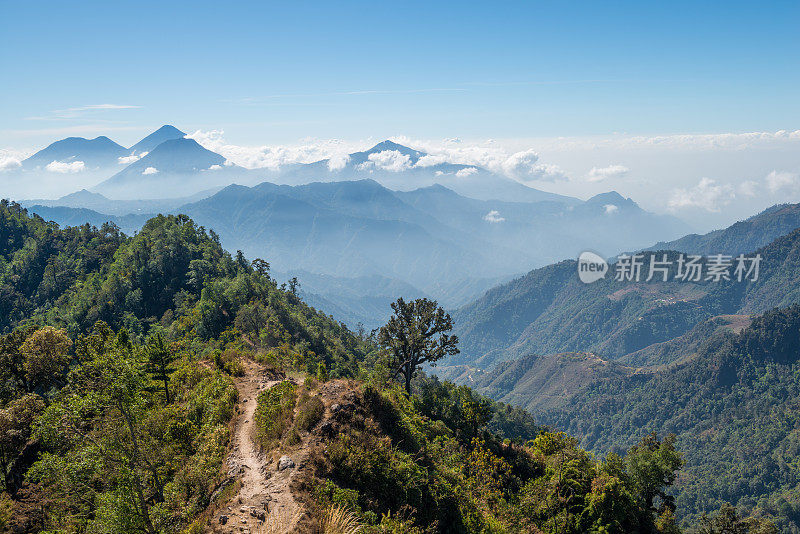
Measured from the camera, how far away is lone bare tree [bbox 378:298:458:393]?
44.3 meters

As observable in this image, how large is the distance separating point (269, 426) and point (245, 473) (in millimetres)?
3497

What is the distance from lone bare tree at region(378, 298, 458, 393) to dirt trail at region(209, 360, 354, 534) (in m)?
17.5

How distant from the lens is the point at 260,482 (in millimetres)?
19656

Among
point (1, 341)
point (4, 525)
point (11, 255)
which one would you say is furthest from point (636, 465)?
point (11, 255)

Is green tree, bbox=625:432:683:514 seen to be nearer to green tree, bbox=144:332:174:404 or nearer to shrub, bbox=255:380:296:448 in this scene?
shrub, bbox=255:380:296:448

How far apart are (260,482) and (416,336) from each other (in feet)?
85.5

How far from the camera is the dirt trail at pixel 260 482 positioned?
54.2 feet

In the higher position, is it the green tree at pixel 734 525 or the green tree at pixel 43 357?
the green tree at pixel 43 357

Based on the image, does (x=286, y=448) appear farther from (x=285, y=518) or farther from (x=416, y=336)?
(x=416, y=336)

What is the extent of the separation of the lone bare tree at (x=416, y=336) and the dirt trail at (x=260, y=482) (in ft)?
57.4

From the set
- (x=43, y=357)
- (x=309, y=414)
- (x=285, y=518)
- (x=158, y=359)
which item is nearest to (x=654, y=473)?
(x=309, y=414)

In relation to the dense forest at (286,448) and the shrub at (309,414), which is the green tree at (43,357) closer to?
the dense forest at (286,448)

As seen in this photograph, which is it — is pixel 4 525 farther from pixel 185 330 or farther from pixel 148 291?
pixel 148 291

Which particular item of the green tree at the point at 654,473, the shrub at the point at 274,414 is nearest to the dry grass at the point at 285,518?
the shrub at the point at 274,414
